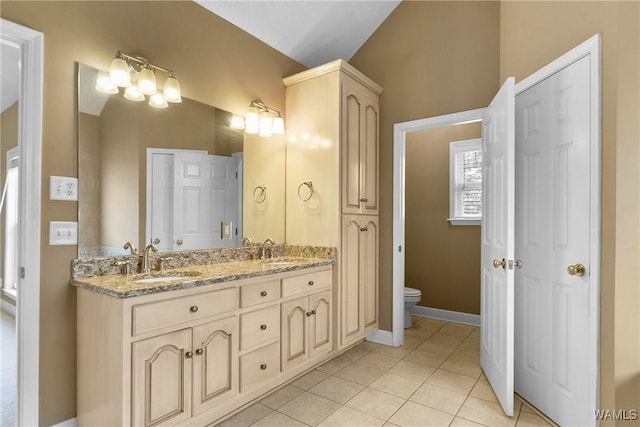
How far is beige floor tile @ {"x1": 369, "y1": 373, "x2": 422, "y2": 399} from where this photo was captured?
230 centimetres

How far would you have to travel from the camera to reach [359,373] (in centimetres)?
259

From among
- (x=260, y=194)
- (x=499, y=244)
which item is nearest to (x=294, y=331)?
(x=260, y=194)

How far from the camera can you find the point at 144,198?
6.99ft

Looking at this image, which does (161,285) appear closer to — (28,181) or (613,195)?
(28,181)

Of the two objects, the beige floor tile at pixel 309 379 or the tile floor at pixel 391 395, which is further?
the beige floor tile at pixel 309 379

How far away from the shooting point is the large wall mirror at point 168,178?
6.15ft

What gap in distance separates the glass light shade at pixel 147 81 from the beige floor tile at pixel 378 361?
250cm

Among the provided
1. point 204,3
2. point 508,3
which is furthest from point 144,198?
point 508,3

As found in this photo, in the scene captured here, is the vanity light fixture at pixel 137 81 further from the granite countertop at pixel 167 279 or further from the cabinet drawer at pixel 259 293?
the cabinet drawer at pixel 259 293

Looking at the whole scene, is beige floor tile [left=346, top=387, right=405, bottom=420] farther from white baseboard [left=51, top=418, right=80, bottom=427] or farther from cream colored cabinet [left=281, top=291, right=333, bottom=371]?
white baseboard [left=51, top=418, right=80, bottom=427]

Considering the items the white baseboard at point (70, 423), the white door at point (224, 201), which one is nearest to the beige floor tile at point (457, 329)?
the white door at point (224, 201)

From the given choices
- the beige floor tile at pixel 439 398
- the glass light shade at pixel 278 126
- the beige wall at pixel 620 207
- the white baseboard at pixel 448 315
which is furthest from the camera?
the white baseboard at pixel 448 315

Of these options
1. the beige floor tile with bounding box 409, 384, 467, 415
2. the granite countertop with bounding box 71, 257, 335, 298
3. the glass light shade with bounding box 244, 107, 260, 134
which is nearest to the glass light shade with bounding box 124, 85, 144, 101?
the glass light shade with bounding box 244, 107, 260, 134

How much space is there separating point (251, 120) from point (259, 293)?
1.40 meters
